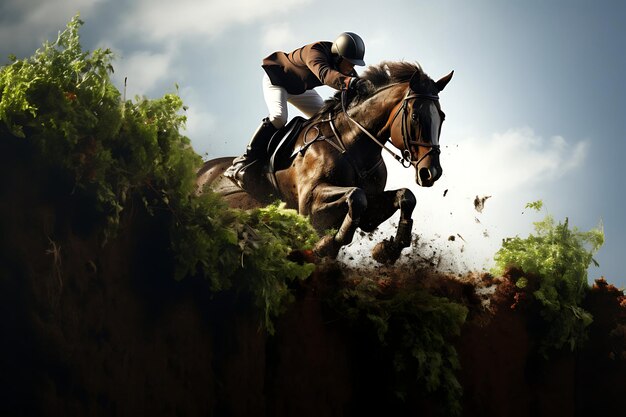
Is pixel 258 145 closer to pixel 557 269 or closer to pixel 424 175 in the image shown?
pixel 424 175

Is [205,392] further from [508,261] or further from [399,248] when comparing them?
[508,261]

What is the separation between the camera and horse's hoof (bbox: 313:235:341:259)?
27.2ft

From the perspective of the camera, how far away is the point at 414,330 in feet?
22.7

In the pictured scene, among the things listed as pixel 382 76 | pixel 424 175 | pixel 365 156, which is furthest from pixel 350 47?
pixel 424 175

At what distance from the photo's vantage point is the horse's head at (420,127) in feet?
27.3

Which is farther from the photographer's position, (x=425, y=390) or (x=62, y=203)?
(x=425, y=390)

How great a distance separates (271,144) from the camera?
960 centimetres

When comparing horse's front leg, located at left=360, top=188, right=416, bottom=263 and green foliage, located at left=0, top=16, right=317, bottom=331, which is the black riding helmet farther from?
green foliage, located at left=0, top=16, right=317, bottom=331

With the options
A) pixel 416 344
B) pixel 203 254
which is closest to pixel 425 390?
pixel 416 344

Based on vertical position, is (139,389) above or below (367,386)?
below

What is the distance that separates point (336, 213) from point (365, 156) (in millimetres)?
966

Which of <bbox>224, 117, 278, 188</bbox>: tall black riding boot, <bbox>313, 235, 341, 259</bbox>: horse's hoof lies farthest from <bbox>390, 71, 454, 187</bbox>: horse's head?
<bbox>224, 117, 278, 188</bbox>: tall black riding boot

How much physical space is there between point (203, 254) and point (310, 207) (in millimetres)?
3632

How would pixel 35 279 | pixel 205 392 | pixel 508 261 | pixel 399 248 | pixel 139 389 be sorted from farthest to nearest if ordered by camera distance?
pixel 508 261, pixel 399 248, pixel 205 392, pixel 139 389, pixel 35 279
